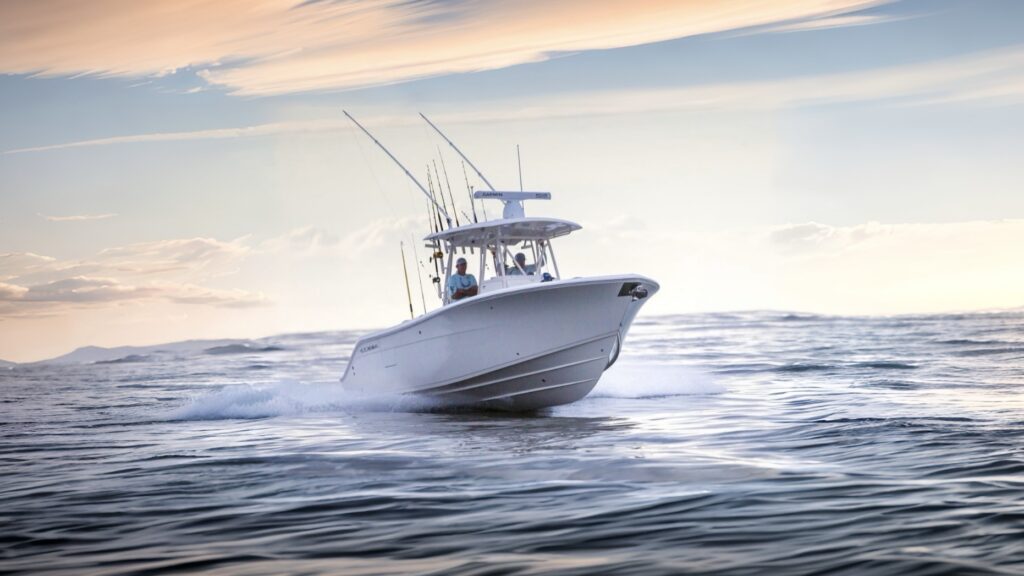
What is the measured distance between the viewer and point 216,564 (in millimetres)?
7191

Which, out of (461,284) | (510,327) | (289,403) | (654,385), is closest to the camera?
(510,327)

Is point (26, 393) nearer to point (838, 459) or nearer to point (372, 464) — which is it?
point (372, 464)

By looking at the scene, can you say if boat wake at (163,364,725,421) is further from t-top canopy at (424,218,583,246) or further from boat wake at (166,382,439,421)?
t-top canopy at (424,218,583,246)

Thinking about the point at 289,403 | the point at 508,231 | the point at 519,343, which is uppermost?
the point at 508,231

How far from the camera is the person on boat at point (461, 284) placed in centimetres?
1950

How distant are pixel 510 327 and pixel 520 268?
1.81 meters

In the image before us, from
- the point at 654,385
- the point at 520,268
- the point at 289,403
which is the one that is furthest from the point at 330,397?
the point at 654,385

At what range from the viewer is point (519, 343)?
18438mm

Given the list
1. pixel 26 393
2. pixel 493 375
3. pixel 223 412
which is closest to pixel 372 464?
pixel 493 375

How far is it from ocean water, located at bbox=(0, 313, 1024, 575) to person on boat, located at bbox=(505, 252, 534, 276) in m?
2.82

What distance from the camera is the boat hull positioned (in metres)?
18.1

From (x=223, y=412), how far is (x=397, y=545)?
16.2 m

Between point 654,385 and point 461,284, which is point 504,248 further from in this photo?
point 654,385

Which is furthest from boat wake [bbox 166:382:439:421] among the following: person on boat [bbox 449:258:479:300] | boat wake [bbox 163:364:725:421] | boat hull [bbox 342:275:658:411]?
person on boat [bbox 449:258:479:300]
